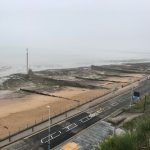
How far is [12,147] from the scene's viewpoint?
1494 inches

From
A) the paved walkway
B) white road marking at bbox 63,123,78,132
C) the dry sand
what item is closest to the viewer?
the paved walkway

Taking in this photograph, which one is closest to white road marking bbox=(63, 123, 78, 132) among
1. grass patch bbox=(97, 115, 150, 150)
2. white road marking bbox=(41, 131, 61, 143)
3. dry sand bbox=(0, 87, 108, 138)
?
white road marking bbox=(41, 131, 61, 143)

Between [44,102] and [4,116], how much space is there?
45.2 feet

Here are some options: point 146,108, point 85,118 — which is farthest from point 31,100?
point 146,108

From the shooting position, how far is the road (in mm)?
38781

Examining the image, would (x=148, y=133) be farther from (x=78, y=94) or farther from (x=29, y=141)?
(x=78, y=94)

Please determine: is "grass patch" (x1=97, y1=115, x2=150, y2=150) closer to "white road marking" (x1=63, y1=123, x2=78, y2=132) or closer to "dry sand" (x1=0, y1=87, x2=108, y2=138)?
"white road marking" (x1=63, y1=123, x2=78, y2=132)

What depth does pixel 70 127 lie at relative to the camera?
45.6 metres

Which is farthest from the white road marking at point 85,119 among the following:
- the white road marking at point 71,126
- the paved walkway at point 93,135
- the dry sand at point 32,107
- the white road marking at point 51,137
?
the white road marking at point 51,137

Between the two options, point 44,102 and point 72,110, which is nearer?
point 72,110

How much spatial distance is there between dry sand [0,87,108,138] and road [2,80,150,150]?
4925 millimetres

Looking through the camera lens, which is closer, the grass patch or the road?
the grass patch

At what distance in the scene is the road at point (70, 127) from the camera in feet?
127

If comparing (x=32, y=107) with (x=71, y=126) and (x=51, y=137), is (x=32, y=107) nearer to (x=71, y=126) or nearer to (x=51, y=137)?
(x=71, y=126)
